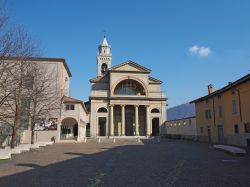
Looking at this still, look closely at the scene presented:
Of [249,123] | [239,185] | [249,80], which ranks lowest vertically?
[239,185]

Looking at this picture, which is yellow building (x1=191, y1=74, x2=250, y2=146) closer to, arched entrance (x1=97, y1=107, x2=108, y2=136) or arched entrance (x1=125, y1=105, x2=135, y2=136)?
arched entrance (x1=125, y1=105, x2=135, y2=136)

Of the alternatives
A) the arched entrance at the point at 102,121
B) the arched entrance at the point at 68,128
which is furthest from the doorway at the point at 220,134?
the arched entrance at the point at 102,121

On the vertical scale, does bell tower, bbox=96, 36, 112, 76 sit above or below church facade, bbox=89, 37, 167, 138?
above

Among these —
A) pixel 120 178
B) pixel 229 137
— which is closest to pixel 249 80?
pixel 229 137

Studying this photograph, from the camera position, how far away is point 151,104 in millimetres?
59906

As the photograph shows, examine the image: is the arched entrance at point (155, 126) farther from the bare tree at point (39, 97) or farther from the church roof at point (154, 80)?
the bare tree at point (39, 97)

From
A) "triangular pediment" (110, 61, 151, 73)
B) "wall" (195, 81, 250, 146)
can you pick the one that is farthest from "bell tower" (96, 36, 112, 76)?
"wall" (195, 81, 250, 146)

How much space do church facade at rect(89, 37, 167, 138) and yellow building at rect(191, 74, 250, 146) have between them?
1893cm

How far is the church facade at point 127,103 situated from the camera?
2239 inches

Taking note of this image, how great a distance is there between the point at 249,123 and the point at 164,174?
17616mm

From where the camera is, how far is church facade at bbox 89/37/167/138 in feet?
187

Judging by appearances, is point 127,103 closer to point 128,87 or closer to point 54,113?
point 128,87

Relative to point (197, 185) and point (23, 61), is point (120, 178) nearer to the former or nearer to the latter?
point (197, 185)

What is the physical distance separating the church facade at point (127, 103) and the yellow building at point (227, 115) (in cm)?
1893
